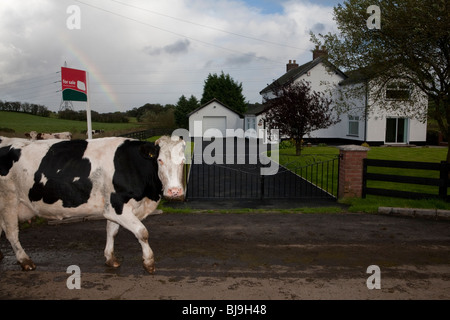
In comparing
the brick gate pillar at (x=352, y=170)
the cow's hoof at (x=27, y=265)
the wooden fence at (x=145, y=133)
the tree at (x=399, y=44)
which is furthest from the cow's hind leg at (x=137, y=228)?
the wooden fence at (x=145, y=133)

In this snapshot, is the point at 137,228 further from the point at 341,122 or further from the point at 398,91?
the point at 341,122

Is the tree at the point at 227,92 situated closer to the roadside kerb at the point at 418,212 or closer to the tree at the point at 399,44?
the tree at the point at 399,44

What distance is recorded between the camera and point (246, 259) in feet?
18.5

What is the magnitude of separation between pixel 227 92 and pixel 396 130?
3203 cm

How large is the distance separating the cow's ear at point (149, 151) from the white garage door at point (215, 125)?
125ft

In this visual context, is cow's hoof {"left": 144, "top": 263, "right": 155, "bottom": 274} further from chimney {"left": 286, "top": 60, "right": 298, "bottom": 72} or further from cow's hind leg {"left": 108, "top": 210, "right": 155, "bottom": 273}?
chimney {"left": 286, "top": 60, "right": 298, "bottom": 72}

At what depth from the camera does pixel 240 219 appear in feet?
27.0

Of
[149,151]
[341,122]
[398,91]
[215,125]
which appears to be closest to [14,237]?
[149,151]

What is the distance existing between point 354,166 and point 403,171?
6813 mm

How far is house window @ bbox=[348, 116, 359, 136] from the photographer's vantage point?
101ft

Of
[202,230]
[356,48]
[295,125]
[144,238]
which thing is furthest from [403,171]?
[144,238]

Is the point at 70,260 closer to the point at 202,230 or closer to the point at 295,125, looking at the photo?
the point at 202,230

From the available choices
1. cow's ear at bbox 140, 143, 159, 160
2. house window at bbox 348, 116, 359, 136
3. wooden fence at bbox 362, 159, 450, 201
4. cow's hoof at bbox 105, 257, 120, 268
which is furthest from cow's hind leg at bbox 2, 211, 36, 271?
house window at bbox 348, 116, 359, 136
